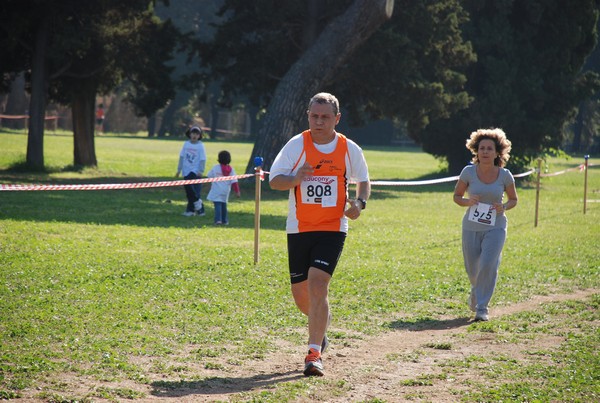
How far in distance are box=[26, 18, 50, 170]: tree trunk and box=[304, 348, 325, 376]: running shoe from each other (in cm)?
2492

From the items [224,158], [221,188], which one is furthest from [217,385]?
[224,158]

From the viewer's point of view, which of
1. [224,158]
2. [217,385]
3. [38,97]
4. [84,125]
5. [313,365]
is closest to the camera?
[217,385]

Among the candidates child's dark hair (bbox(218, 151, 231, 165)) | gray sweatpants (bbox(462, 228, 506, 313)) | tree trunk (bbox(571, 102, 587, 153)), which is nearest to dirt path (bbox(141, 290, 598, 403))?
gray sweatpants (bbox(462, 228, 506, 313))

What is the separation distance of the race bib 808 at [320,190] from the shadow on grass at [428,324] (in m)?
2.43

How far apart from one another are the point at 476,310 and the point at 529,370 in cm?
259

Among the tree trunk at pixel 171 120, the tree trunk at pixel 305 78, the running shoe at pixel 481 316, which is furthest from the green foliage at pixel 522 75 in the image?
the tree trunk at pixel 171 120

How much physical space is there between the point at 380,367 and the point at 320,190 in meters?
1.50

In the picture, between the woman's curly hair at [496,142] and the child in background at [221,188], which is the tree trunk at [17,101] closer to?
the child in background at [221,188]

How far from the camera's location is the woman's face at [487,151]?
10.3 meters

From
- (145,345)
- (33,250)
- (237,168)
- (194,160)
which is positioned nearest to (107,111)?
(237,168)

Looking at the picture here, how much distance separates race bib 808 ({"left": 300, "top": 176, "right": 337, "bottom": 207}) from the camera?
7.53 m

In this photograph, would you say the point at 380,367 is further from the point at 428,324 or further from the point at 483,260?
the point at 483,260

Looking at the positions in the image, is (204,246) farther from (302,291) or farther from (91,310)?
(302,291)

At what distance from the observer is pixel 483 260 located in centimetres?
1027
